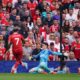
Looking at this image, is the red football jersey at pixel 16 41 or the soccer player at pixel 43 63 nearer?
the soccer player at pixel 43 63

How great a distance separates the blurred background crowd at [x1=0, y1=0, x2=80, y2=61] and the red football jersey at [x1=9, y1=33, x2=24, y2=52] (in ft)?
0.66

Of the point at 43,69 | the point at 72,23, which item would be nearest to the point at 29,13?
the point at 72,23

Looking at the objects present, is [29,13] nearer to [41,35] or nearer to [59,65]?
[41,35]

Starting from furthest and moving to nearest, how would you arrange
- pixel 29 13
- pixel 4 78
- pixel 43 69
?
pixel 29 13, pixel 43 69, pixel 4 78

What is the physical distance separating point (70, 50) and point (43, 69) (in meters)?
1.20

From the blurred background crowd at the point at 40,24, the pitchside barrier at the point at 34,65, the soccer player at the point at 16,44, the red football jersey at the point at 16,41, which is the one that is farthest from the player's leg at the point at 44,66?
the red football jersey at the point at 16,41

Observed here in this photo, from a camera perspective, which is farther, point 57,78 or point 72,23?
point 72,23

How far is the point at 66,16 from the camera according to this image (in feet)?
56.4

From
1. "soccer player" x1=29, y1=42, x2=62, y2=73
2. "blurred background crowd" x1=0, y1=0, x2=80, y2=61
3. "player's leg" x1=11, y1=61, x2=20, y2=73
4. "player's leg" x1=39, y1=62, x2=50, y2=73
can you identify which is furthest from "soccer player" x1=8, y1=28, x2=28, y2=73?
"player's leg" x1=39, y1=62, x2=50, y2=73

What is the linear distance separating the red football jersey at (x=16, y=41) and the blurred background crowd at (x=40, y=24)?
0.20m

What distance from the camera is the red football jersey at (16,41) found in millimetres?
16391

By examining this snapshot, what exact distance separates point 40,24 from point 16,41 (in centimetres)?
134

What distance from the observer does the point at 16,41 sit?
54.1 ft

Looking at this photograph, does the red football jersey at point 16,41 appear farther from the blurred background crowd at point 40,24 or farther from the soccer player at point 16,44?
the blurred background crowd at point 40,24
